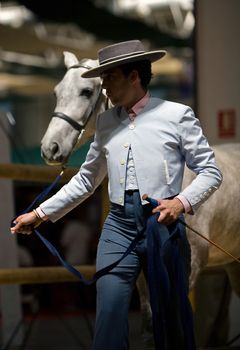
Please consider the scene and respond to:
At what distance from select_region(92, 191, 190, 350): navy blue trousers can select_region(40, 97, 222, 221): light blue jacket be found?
59mm

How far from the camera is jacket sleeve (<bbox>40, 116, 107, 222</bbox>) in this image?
2.59 m

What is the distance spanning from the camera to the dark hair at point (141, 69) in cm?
253

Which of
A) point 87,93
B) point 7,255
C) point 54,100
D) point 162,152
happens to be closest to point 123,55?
point 162,152

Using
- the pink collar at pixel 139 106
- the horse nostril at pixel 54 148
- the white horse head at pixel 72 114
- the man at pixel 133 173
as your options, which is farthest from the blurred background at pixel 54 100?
the pink collar at pixel 139 106

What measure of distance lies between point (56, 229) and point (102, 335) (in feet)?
8.79

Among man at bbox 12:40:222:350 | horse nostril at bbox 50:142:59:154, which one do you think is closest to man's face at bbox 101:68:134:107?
man at bbox 12:40:222:350

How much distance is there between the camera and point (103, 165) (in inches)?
104

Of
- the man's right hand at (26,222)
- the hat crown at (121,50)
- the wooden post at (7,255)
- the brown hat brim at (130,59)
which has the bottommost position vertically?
the wooden post at (7,255)

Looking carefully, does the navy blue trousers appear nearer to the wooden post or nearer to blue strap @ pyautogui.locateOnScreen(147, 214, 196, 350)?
blue strap @ pyautogui.locateOnScreen(147, 214, 196, 350)

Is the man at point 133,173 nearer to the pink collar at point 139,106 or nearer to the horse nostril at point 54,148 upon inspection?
the pink collar at point 139,106

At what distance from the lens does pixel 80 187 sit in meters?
2.61

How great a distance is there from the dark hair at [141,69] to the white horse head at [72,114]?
0.65m

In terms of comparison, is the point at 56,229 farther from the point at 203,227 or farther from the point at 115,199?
the point at 115,199

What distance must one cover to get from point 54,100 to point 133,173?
306 cm
